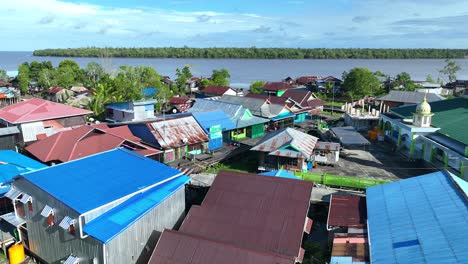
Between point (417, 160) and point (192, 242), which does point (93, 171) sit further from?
point (417, 160)

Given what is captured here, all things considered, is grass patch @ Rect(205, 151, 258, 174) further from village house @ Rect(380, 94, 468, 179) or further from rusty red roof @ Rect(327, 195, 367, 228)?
village house @ Rect(380, 94, 468, 179)

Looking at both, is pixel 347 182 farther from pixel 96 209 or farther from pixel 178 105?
pixel 178 105

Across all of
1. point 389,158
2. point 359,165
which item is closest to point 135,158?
point 359,165

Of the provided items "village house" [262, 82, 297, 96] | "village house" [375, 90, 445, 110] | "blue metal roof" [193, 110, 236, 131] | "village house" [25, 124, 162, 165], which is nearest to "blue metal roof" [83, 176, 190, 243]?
"village house" [25, 124, 162, 165]

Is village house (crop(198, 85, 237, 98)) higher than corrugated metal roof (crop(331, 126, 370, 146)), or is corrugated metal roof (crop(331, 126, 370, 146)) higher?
village house (crop(198, 85, 237, 98))

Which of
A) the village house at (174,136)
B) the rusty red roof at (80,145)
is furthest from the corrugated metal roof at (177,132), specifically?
the rusty red roof at (80,145)

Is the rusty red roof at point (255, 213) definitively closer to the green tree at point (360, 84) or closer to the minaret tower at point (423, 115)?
the minaret tower at point (423, 115)

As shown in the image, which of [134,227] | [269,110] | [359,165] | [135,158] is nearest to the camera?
[134,227]

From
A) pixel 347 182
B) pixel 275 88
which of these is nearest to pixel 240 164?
pixel 347 182
